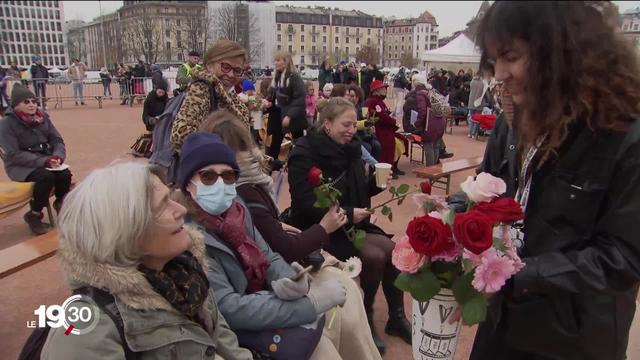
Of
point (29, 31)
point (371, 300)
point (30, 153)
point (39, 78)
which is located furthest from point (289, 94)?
point (29, 31)

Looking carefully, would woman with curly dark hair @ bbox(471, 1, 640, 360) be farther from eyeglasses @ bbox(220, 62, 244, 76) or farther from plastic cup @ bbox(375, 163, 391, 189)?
eyeglasses @ bbox(220, 62, 244, 76)

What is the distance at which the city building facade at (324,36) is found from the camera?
84.9 meters

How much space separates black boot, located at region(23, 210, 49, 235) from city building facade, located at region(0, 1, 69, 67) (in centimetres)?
4920

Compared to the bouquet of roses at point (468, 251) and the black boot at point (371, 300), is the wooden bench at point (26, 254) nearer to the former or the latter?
the black boot at point (371, 300)

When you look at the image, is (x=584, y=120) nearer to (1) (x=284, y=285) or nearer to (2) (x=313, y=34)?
(1) (x=284, y=285)

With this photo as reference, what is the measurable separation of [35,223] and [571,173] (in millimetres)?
5501

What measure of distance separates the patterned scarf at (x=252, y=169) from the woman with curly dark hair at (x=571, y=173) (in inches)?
60.0

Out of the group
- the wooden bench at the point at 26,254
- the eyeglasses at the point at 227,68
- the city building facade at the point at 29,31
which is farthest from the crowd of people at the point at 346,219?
the city building facade at the point at 29,31

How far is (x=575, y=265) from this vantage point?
1207 mm

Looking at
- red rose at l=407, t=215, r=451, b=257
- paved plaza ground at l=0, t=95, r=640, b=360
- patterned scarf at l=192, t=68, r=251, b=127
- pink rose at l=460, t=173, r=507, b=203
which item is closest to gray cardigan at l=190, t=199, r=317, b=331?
red rose at l=407, t=215, r=451, b=257

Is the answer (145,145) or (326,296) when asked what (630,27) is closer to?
(326,296)

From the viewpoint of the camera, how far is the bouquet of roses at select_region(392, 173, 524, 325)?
1223 millimetres

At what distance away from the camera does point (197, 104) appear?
3486 millimetres

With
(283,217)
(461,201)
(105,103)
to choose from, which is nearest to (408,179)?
(283,217)
